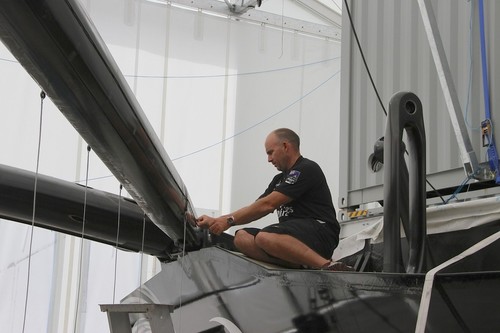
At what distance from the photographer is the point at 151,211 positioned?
99.3 inches

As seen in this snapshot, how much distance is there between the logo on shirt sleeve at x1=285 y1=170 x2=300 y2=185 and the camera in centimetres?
333

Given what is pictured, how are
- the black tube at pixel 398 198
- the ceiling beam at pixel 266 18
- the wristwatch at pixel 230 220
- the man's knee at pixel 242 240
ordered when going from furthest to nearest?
the ceiling beam at pixel 266 18, the wristwatch at pixel 230 220, the man's knee at pixel 242 240, the black tube at pixel 398 198

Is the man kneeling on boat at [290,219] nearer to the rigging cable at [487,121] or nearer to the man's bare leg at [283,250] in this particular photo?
the man's bare leg at [283,250]

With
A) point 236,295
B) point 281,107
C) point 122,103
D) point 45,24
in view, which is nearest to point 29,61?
point 45,24

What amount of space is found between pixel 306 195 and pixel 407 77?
86 cm

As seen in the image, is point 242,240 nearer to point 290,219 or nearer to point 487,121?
point 290,219

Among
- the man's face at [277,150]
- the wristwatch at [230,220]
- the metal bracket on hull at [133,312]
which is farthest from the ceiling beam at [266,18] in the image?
the metal bracket on hull at [133,312]

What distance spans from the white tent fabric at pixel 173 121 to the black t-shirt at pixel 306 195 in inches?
75.4

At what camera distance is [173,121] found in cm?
614

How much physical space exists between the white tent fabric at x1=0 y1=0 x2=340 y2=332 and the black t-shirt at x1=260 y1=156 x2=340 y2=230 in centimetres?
192

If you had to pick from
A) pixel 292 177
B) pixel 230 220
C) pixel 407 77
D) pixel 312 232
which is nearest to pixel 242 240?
pixel 230 220

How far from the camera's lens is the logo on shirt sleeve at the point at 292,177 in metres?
3.33

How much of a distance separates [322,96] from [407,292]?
18.2 ft

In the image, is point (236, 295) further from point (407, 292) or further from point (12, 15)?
point (12, 15)
